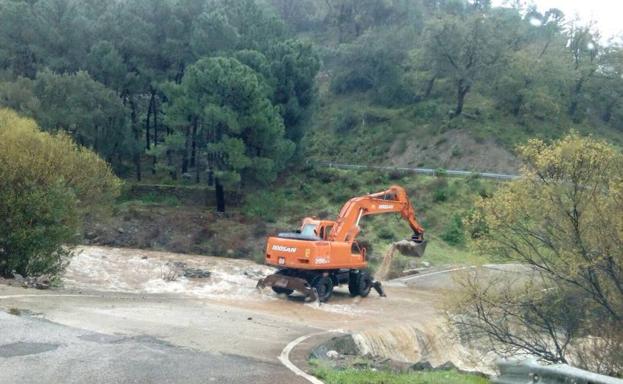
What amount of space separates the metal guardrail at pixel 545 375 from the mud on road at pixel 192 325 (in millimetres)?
3098

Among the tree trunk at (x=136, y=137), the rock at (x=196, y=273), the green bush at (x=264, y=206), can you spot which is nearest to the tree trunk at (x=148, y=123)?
the tree trunk at (x=136, y=137)

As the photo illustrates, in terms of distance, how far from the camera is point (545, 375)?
8.39 meters

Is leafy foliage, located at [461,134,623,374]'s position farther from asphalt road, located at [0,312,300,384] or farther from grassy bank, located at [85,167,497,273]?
grassy bank, located at [85,167,497,273]

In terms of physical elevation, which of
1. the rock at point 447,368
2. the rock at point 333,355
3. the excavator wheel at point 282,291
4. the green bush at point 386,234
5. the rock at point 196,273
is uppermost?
the green bush at point 386,234

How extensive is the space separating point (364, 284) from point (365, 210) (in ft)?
9.09

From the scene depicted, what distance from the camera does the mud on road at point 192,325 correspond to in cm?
1070

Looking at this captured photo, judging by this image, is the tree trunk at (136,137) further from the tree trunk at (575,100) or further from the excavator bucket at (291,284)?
the tree trunk at (575,100)

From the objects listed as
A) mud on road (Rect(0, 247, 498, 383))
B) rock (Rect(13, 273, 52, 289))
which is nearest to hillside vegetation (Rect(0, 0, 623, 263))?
mud on road (Rect(0, 247, 498, 383))

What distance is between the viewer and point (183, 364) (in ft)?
36.0

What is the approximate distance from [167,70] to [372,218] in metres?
22.0

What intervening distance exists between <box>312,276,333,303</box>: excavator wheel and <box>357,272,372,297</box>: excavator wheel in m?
1.79

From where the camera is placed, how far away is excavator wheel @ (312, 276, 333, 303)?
23625mm

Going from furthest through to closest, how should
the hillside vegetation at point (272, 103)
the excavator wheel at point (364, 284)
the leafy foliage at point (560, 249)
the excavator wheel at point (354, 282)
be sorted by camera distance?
the hillside vegetation at point (272, 103)
the excavator wheel at point (364, 284)
the excavator wheel at point (354, 282)
the leafy foliage at point (560, 249)

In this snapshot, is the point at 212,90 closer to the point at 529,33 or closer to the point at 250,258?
the point at 250,258
